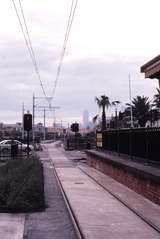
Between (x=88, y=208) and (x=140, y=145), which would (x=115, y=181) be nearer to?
(x=140, y=145)

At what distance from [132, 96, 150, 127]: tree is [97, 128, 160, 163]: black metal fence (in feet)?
182

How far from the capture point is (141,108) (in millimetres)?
85688

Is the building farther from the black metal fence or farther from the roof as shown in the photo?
the black metal fence

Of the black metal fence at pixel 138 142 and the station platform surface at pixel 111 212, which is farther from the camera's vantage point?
the black metal fence at pixel 138 142

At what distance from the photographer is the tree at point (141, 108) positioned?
8298cm

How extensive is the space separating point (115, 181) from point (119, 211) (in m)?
8.37

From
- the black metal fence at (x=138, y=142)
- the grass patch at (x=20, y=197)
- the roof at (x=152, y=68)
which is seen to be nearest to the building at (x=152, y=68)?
the roof at (x=152, y=68)

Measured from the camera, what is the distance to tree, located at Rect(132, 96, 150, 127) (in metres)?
83.0

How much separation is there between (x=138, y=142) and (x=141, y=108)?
66588 mm

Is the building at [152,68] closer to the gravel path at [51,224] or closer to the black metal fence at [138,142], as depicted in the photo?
the black metal fence at [138,142]

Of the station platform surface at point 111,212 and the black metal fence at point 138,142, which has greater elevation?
the black metal fence at point 138,142

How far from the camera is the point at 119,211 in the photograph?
44.7ft

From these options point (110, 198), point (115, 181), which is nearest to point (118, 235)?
point (110, 198)

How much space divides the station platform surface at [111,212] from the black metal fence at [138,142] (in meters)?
1.34
